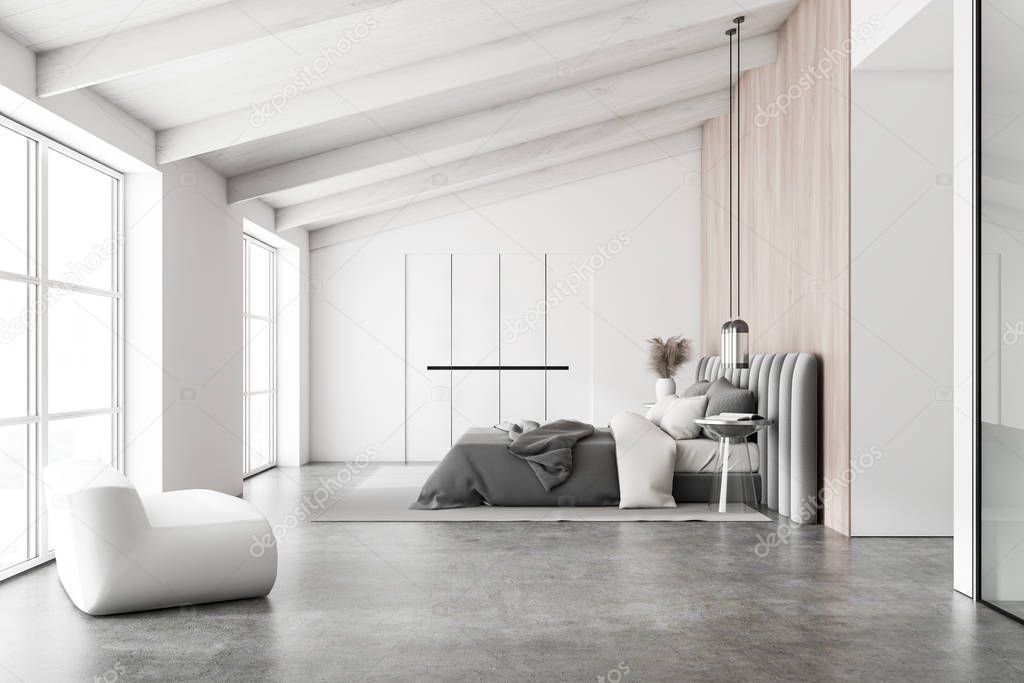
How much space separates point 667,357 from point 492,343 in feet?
6.07

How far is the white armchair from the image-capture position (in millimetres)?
3326

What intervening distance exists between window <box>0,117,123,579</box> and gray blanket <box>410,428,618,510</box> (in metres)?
2.09

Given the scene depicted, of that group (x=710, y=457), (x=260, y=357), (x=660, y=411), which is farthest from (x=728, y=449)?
(x=260, y=357)

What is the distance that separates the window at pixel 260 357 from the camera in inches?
312

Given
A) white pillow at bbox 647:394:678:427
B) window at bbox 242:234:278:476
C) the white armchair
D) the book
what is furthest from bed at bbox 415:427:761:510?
window at bbox 242:234:278:476

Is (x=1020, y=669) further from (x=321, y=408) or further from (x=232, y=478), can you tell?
(x=321, y=408)

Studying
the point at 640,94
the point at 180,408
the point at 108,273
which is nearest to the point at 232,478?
the point at 180,408

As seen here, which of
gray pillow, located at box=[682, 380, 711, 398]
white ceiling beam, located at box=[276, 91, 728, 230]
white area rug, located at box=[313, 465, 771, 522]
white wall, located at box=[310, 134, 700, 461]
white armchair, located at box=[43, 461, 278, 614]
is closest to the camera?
white armchair, located at box=[43, 461, 278, 614]

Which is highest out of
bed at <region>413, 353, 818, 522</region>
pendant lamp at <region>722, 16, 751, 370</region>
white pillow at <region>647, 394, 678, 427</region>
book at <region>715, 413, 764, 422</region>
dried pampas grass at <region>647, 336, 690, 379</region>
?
pendant lamp at <region>722, 16, 751, 370</region>

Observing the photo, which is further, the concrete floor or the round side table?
the round side table

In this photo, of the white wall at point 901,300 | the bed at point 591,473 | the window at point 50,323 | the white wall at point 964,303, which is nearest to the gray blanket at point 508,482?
the bed at point 591,473

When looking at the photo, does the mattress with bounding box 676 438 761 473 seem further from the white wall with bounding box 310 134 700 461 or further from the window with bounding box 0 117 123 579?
the window with bounding box 0 117 123 579

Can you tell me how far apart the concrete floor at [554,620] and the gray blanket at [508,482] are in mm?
1077

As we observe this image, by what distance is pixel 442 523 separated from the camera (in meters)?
5.38
